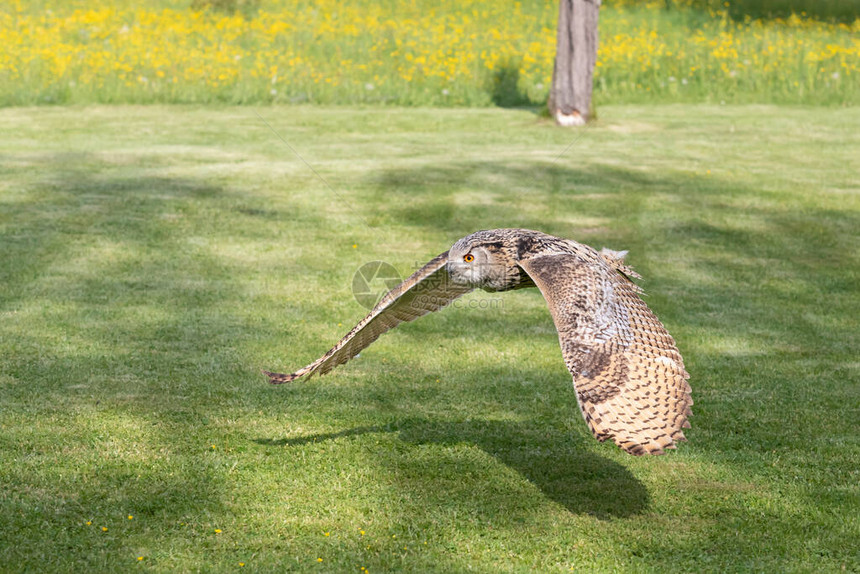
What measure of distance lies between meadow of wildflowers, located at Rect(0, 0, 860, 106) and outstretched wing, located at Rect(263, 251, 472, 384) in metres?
13.5

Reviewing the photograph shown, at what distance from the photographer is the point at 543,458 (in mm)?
6133

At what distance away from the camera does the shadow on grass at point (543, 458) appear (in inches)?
222

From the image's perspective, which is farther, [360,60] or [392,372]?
[360,60]

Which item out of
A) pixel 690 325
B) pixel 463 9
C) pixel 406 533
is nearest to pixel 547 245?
pixel 406 533

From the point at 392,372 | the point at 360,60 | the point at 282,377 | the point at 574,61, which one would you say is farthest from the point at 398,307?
the point at 360,60

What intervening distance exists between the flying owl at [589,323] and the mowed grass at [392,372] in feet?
3.07

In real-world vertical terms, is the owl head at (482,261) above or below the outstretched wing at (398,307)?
above

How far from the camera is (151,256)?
10.0 m

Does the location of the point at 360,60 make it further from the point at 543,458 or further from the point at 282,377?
the point at 282,377

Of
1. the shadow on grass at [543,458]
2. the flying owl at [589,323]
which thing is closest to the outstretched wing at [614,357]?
the flying owl at [589,323]

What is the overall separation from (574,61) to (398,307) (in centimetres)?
1114

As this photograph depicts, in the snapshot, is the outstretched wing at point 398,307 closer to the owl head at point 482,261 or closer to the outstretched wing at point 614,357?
the owl head at point 482,261

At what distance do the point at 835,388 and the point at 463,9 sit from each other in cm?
2057

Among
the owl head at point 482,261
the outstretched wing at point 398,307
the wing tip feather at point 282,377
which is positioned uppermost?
the owl head at point 482,261
